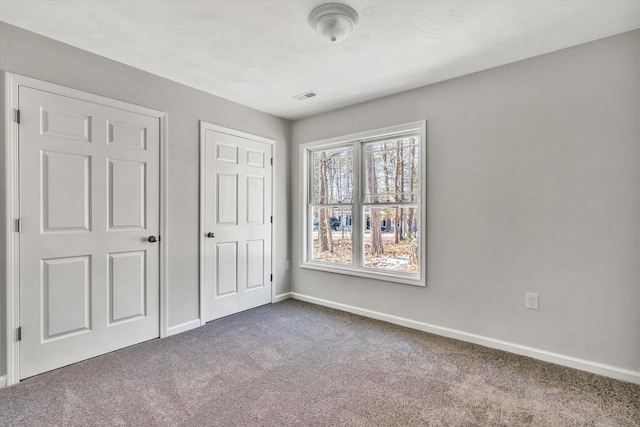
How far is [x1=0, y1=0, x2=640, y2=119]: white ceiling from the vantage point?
1918mm

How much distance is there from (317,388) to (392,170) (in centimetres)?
225

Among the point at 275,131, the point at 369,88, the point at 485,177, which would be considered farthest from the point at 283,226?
the point at 485,177

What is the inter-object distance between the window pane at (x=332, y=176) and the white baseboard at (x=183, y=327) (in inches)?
77.6

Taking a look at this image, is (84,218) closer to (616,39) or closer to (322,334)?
(322,334)

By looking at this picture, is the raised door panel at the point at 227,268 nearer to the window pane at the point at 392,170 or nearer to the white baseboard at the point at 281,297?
the white baseboard at the point at 281,297

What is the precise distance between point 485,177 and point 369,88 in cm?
140

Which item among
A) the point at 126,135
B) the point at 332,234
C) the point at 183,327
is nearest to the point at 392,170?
the point at 332,234

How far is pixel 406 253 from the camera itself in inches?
130

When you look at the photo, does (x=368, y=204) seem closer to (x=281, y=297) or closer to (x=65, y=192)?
(x=281, y=297)

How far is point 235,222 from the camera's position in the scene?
3564 millimetres

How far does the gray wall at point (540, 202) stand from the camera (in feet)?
7.22

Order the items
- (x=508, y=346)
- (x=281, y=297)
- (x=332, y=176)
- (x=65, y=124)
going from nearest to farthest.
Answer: (x=65, y=124), (x=508, y=346), (x=332, y=176), (x=281, y=297)

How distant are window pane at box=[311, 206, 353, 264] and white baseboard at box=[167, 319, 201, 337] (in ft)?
5.24

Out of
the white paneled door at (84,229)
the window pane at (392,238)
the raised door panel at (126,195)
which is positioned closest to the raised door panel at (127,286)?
the white paneled door at (84,229)
